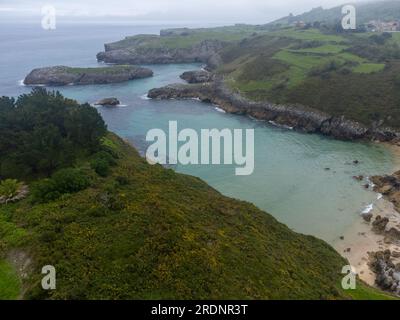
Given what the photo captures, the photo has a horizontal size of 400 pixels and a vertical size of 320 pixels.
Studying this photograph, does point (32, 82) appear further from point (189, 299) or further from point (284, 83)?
point (189, 299)

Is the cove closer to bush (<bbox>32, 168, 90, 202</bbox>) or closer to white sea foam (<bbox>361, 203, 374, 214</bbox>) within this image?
white sea foam (<bbox>361, 203, 374, 214</bbox>)

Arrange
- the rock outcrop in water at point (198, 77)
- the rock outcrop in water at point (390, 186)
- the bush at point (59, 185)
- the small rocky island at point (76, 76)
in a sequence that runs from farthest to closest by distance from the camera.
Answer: the small rocky island at point (76, 76) < the rock outcrop in water at point (198, 77) < the rock outcrop in water at point (390, 186) < the bush at point (59, 185)

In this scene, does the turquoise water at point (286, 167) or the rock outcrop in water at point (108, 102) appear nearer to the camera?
the turquoise water at point (286, 167)

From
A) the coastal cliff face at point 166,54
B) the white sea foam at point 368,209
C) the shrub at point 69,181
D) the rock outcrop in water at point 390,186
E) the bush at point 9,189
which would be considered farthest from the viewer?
the coastal cliff face at point 166,54

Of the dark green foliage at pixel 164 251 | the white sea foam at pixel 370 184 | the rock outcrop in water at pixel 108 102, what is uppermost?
the rock outcrop in water at pixel 108 102

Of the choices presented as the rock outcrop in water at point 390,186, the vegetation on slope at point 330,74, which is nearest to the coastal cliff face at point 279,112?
the vegetation on slope at point 330,74

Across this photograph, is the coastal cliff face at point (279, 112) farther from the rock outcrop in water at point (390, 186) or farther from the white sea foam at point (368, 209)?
the white sea foam at point (368, 209)
